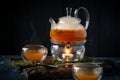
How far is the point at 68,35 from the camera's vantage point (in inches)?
90.3

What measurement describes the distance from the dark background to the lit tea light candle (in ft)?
3.75

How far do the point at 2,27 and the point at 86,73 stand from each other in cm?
178

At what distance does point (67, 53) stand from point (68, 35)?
111mm

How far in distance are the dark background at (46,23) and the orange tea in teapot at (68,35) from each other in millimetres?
1060

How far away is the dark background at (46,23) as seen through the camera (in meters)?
3.36

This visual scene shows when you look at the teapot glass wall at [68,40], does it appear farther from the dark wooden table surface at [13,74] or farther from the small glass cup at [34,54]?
the dark wooden table surface at [13,74]

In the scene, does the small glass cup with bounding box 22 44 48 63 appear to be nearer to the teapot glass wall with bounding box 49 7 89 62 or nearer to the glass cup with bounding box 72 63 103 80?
the teapot glass wall with bounding box 49 7 89 62

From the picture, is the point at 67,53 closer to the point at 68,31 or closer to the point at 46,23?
the point at 68,31

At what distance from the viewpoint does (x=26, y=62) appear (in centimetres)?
217

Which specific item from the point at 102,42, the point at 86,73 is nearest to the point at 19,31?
the point at 102,42

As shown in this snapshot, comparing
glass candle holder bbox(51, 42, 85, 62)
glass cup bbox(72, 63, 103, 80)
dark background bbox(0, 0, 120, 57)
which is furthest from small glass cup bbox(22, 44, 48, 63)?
dark background bbox(0, 0, 120, 57)

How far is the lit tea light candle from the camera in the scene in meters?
2.24

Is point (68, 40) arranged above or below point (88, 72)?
above

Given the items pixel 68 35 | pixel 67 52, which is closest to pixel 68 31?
pixel 68 35
